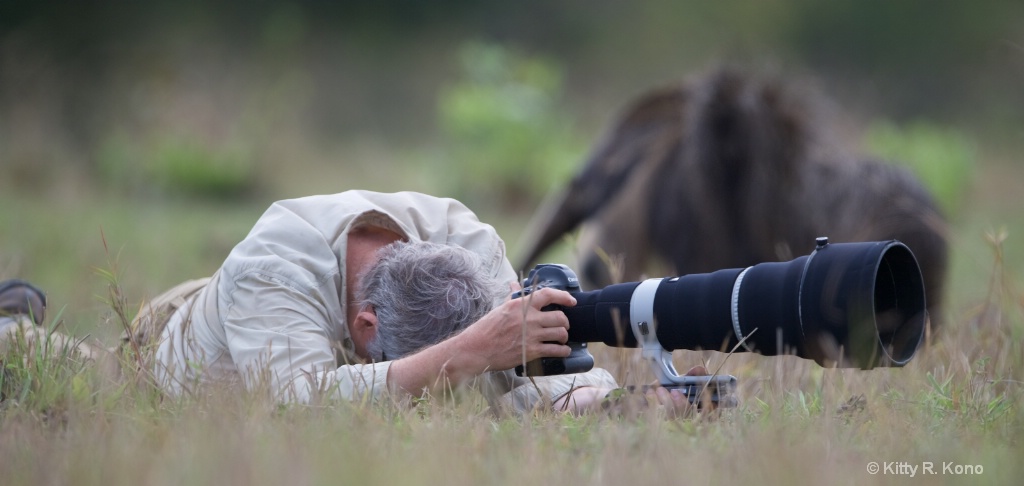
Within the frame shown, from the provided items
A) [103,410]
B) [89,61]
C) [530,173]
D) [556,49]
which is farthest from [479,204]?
[556,49]

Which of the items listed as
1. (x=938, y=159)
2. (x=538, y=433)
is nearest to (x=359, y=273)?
(x=538, y=433)

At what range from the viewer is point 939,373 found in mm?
2873

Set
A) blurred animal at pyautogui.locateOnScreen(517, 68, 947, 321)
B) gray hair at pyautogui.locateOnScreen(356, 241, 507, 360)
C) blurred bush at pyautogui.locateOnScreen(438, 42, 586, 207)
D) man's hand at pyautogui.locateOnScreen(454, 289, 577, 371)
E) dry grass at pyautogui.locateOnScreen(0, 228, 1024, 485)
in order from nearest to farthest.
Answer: dry grass at pyautogui.locateOnScreen(0, 228, 1024, 485), man's hand at pyautogui.locateOnScreen(454, 289, 577, 371), gray hair at pyautogui.locateOnScreen(356, 241, 507, 360), blurred animal at pyautogui.locateOnScreen(517, 68, 947, 321), blurred bush at pyautogui.locateOnScreen(438, 42, 586, 207)

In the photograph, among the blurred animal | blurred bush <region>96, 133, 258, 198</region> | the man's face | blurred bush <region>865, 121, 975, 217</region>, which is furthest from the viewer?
blurred bush <region>96, 133, 258, 198</region>

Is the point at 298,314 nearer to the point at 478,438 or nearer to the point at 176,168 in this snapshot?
the point at 478,438

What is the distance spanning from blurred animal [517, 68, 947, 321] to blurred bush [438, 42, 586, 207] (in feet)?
12.7

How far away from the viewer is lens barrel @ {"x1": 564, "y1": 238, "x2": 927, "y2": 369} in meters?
2.20

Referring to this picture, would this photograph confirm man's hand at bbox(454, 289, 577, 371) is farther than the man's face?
No

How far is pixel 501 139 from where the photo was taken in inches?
379

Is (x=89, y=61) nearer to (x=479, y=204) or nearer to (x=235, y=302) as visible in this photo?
(x=479, y=204)

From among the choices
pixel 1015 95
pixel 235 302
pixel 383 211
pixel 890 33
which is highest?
pixel 890 33

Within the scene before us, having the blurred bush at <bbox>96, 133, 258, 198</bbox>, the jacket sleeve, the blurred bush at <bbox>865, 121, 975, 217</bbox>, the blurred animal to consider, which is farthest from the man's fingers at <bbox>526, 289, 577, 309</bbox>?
the blurred bush at <bbox>96, 133, 258, 198</bbox>

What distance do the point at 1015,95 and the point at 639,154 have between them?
1153 centimetres

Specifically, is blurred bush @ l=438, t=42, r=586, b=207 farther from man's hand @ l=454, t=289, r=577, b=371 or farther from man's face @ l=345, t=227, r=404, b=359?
man's hand @ l=454, t=289, r=577, b=371
